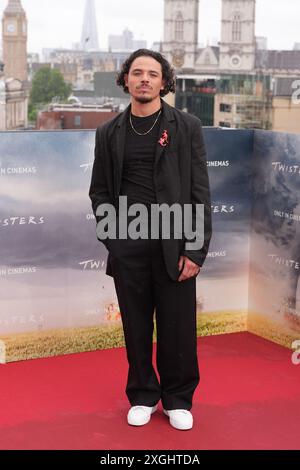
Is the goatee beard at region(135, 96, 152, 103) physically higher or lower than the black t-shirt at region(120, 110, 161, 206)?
higher

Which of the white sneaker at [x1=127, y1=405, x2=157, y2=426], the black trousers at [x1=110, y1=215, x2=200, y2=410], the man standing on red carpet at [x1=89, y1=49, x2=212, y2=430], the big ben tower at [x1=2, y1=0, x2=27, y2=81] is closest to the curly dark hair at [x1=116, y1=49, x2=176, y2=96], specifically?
the man standing on red carpet at [x1=89, y1=49, x2=212, y2=430]

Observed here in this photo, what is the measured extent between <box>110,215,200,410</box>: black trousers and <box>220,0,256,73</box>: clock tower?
2653 inches

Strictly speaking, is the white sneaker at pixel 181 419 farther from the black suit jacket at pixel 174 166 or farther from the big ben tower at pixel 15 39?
the big ben tower at pixel 15 39

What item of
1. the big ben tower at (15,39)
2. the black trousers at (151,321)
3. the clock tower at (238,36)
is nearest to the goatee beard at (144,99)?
the black trousers at (151,321)

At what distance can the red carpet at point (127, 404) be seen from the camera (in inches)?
94.1

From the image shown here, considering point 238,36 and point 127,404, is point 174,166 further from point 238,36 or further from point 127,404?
point 238,36

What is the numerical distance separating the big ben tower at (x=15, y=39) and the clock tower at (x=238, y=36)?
18344mm

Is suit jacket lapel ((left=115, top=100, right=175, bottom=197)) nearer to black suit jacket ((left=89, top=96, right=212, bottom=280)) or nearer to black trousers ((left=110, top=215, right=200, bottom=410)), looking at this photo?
black suit jacket ((left=89, top=96, right=212, bottom=280))

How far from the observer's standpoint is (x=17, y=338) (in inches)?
127

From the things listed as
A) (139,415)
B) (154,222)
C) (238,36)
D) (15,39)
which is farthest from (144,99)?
(238,36)

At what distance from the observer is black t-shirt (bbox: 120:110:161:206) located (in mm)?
2377
